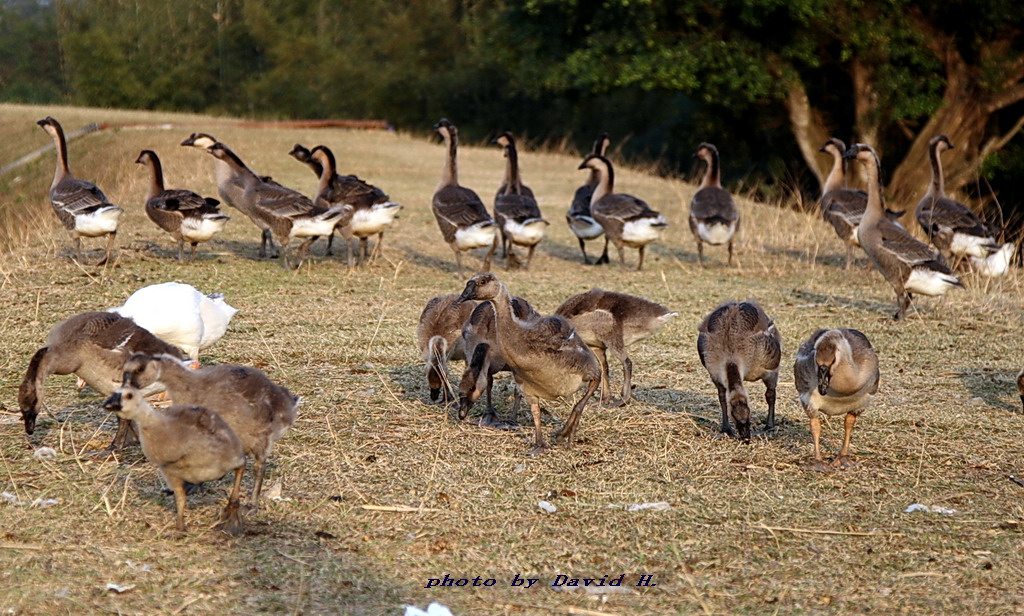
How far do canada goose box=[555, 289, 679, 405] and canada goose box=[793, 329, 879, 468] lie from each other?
5.02 feet

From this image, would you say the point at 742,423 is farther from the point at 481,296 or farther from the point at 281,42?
the point at 281,42

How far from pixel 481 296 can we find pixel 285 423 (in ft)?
5.05

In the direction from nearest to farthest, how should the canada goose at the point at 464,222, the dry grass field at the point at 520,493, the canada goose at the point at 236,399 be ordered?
the dry grass field at the point at 520,493
the canada goose at the point at 236,399
the canada goose at the point at 464,222

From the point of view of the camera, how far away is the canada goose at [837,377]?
21.3 feet

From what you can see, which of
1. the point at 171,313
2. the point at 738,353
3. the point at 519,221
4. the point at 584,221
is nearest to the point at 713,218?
the point at 584,221

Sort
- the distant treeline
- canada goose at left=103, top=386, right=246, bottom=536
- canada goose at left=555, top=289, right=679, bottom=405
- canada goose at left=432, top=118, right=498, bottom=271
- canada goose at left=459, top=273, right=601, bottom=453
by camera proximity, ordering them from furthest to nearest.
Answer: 1. the distant treeline
2. canada goose at left=432, top=118, right=498, bottom=271
3. canada goose at left=555, top=289, right=679, bottom=405
4. canada goose at left=459, top=273, right=601, bottom=453
5. canada goose at left=103, top=386, right=246, bottom=536

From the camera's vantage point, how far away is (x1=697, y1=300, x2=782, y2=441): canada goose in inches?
285

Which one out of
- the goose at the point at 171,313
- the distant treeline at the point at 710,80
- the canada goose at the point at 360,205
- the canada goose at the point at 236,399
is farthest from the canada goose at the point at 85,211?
the distant treeline at the point at 710,80

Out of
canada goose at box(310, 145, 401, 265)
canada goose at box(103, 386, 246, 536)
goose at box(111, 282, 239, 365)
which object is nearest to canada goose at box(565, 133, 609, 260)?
canada goose at box(310, 145, 401, 265)

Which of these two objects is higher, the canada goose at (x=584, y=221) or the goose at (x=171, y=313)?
the goose at (x=171, y=313)

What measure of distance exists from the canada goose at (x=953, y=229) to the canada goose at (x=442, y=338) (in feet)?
29.1

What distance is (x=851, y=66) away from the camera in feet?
86.0

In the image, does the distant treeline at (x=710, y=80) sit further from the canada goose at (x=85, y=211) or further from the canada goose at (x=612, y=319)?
the canada goose at (x=612, y=319)

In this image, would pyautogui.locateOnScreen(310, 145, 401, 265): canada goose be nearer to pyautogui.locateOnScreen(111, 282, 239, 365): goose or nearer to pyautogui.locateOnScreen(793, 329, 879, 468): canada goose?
pyautogui.locateOnScreen(111, 282, 239, 365): goose
